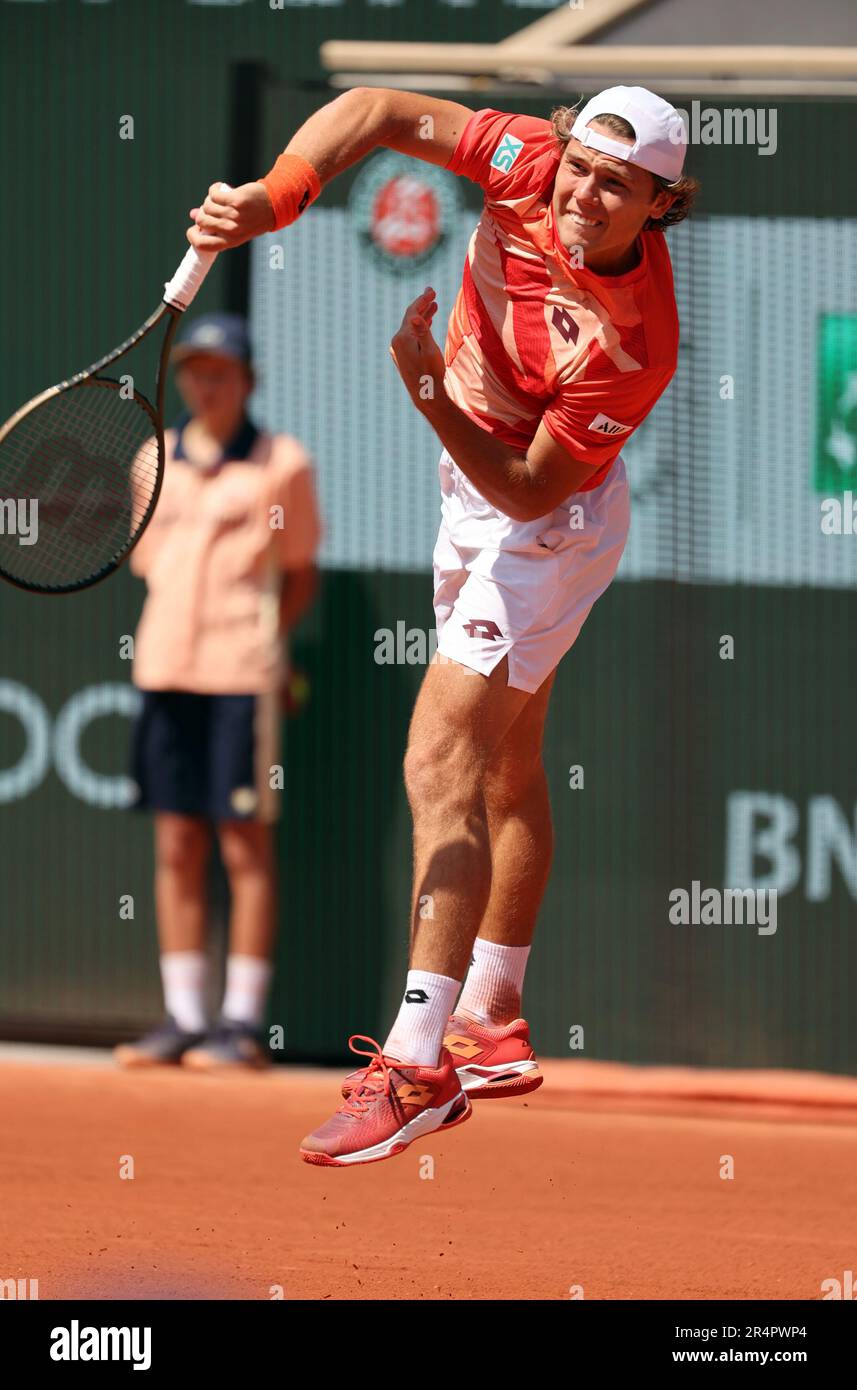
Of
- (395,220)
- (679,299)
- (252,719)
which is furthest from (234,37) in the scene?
(252,719)

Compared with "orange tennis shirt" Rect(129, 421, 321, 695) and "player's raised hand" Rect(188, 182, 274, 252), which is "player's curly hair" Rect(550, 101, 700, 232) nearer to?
"player's raised hand" Rect(188, 182, 274, 252)

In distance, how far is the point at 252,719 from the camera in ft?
29.4

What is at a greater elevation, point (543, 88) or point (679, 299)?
point (543, 88)

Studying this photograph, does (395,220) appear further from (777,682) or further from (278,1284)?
(278,1284)

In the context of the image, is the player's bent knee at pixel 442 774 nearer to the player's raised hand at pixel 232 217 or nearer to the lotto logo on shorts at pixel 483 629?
the lotto logo on shorts at pixel 483 629

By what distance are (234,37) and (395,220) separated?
43.2 inches

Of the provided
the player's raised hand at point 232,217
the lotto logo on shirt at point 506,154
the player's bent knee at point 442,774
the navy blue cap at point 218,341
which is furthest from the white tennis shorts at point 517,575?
the navy blue cap at point 218,341

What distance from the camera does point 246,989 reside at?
8891mm

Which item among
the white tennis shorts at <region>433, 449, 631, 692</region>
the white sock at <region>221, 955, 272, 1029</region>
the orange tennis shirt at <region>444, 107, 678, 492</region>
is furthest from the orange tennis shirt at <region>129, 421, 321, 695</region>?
the orange tennis shirt at <region>444, 107, 678, 492</region>

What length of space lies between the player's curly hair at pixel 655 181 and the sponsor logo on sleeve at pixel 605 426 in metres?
0.48

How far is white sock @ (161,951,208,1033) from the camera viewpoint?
8914 mm

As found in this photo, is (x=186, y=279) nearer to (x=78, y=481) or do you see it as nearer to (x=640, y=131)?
(x=78, y=481)

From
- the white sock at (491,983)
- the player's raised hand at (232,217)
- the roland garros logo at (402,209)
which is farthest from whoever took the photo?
the roland garros logo at (402,209)

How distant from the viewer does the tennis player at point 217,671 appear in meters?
8.81
